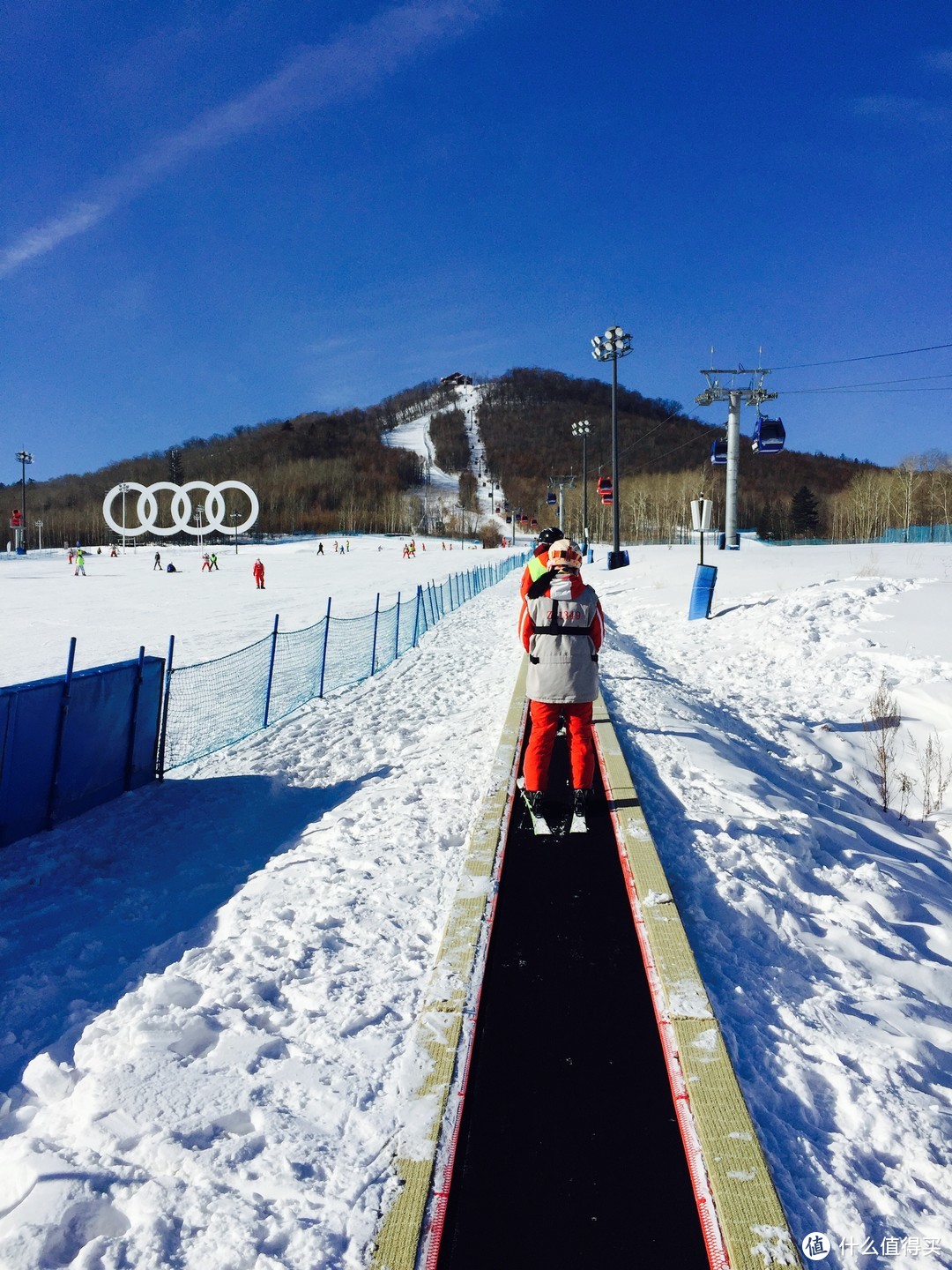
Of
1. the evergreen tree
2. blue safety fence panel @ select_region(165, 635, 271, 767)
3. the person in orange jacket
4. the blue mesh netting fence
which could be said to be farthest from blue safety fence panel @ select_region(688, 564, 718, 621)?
the evergreen tree

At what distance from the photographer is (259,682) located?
1266cm

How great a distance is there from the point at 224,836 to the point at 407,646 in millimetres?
11185

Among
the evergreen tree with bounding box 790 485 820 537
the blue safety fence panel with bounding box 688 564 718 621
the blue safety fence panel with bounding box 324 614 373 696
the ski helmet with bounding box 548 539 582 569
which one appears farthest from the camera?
the evergreen tree with bounding box 790 485 820 537

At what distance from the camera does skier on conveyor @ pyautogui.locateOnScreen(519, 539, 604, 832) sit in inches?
203

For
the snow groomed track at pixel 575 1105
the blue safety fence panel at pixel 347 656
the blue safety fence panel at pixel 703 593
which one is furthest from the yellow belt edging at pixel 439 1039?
the blue safety fence panel at pixel 703 593

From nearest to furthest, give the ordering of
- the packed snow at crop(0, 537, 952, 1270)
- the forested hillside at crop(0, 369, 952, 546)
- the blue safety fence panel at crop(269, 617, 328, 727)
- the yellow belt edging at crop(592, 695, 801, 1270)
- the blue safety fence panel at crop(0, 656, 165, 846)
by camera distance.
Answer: the yellow belt edging at crop(592, 695, 801, 1270)
the packed snow at crop(0, 537, 952, 1270)
the blue safety fence panel at crop(0, 656, 165, 846)
the blue safety fence panel at crop(269, 617, 328, 727)
the forested hillside at crop(0, 369, 952, 546)

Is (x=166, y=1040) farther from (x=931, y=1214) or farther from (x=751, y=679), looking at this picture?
(x=751, y=679)

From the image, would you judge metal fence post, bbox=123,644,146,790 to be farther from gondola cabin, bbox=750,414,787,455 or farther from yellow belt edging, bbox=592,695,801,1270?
gondola cabin, bbox=750,414,787,455

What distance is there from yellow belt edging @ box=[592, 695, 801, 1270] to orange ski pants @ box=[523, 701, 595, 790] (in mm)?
803

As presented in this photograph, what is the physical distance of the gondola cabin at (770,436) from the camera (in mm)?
34094

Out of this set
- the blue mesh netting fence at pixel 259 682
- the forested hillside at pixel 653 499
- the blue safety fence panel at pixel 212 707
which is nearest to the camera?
the blue safety fence panel at pixel 212 707

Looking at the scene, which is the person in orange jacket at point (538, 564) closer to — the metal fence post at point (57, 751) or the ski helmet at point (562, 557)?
the ski helmet at point (562, 557)

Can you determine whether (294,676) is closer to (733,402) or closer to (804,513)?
(733,402)

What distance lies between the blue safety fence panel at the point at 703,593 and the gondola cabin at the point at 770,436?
19.0 metres
